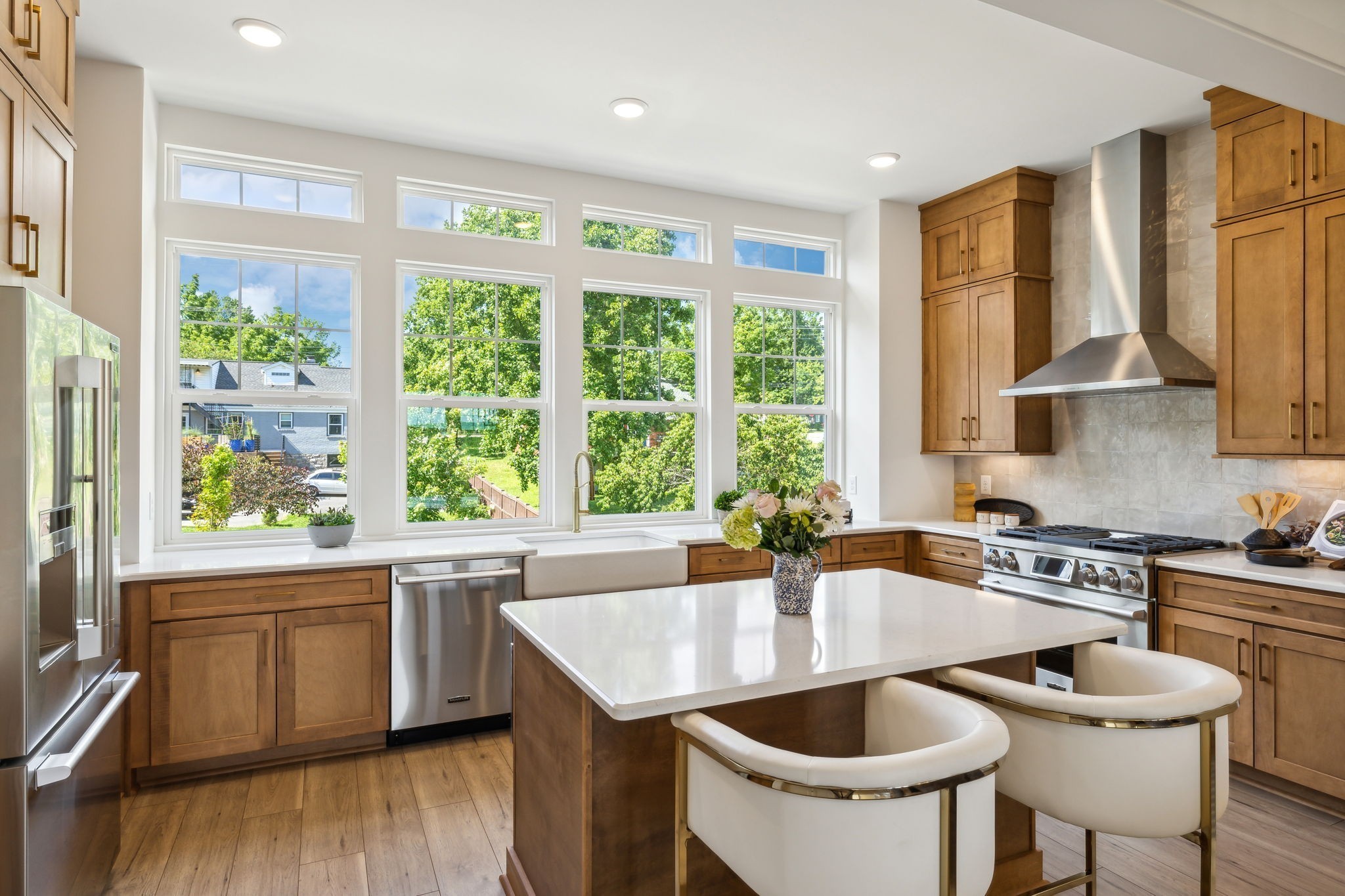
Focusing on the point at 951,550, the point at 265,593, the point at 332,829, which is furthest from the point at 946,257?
the point at 332,829

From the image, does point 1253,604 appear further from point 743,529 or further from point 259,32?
point 259,32

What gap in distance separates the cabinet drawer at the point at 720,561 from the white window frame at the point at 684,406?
63 cm

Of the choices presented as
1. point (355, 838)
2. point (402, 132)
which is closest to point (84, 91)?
point (402, 132)

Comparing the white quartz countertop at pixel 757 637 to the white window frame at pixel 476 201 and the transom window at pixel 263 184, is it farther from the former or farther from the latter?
the transom window at pixel 263 184

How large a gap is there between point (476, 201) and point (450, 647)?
2.32 m

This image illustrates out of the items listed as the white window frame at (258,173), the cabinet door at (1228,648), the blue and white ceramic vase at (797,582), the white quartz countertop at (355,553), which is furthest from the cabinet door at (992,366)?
the white window frame at (258,173)

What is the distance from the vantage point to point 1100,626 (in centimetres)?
207

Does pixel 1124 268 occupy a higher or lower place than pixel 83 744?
higher

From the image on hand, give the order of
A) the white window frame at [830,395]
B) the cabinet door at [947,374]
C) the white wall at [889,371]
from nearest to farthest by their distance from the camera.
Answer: the cabinet door at [947,374] → the white wall at [889,371] → the white window frame at [830,395]

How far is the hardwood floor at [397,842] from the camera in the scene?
2.32m

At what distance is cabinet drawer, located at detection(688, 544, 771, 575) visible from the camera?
13.1 feet

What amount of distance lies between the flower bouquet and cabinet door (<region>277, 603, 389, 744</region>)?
1.87 meters

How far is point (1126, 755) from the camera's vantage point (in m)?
1.63

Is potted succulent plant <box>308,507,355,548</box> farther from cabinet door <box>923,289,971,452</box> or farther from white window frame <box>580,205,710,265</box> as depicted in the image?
cabinet door <box>923,289,971,452</box>
